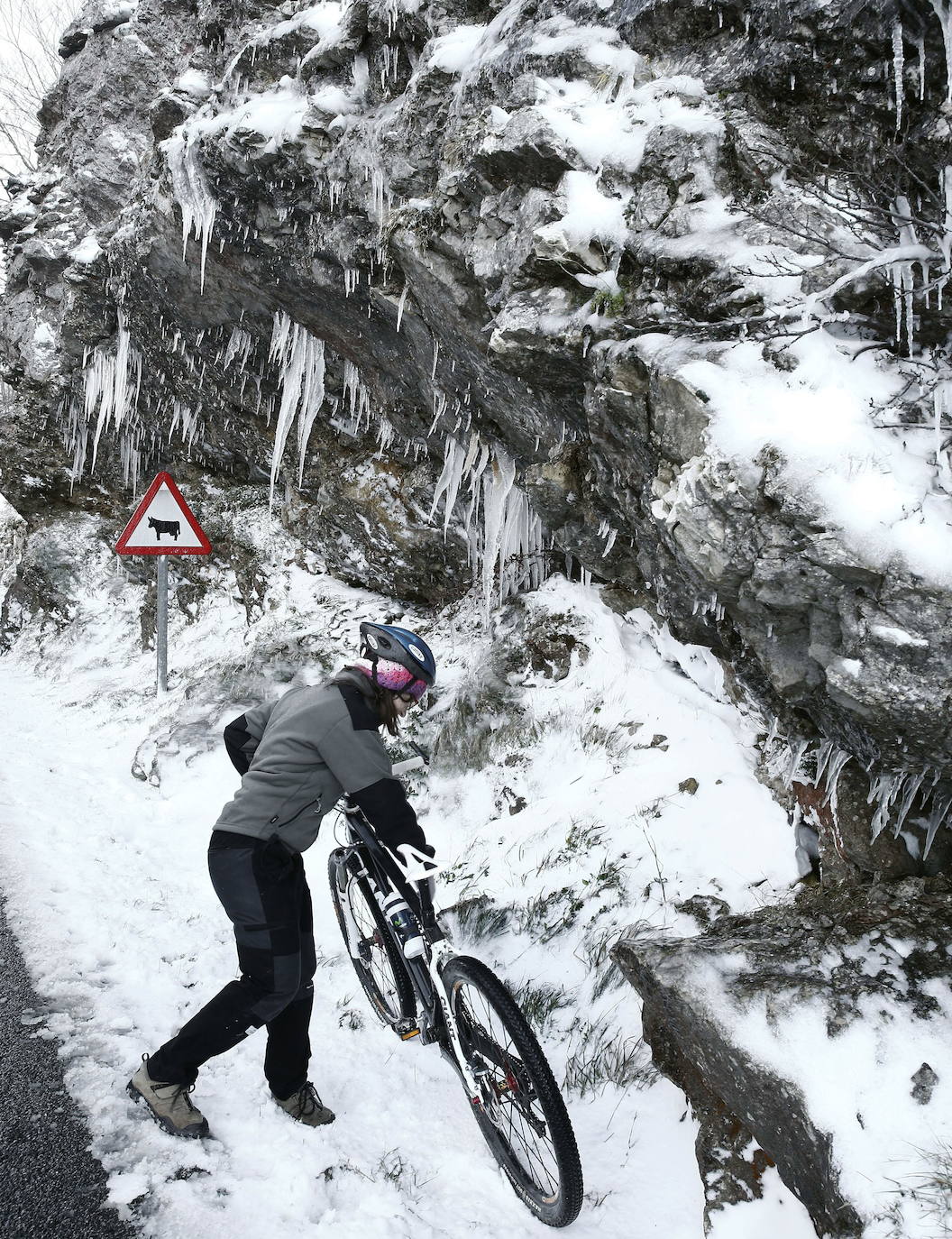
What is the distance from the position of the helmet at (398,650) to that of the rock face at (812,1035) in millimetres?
1433

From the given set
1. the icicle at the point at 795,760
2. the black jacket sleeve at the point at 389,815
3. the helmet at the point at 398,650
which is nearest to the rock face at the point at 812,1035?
the icicle at the point at 795,760

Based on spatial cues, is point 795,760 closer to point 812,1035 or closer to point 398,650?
point 812,1035

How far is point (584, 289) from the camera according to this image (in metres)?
4.12

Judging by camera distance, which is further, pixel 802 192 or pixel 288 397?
pixel 288 397

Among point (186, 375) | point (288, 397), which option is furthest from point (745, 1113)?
point (186, 375)

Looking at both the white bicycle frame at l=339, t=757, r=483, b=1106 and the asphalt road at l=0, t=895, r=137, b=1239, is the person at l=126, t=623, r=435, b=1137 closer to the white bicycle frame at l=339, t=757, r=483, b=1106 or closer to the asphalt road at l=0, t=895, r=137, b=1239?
the white bicycle frame at l=339, t=757, r=483, b=1106

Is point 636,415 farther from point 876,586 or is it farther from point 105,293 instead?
point 105,293

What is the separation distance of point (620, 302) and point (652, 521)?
124 centimetres

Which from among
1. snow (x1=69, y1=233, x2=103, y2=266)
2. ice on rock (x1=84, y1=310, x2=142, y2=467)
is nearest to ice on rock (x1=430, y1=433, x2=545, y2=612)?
ice on rock (x1=84, y1=310, x2=142, y2=467)

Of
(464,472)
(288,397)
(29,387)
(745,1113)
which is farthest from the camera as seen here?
(29,387)

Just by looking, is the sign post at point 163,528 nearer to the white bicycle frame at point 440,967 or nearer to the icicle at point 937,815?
the white bicycle frame at point 440,967

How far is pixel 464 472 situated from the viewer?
6750 mm

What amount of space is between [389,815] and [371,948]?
1253 mm

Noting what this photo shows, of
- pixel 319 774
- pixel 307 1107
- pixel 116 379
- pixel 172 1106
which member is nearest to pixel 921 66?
pixel 319 774
